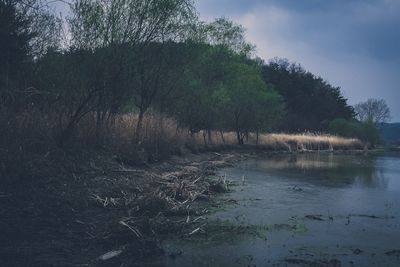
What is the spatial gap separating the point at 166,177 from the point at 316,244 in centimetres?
740

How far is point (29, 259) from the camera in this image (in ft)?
20.9

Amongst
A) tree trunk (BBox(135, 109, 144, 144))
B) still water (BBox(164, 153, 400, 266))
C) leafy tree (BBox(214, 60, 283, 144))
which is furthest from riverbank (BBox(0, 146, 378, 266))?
leafy tree (BBox(214, 60, 283, 144))

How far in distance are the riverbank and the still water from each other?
608mm

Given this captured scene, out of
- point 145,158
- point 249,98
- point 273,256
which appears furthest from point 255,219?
point 249,98

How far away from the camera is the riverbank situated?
267 inches

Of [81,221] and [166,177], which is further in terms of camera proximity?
[166,177]

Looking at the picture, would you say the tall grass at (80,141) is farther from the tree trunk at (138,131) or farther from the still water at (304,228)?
the still water at (304,228)

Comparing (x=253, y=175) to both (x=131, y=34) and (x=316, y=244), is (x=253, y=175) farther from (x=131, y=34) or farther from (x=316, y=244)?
(x=316, y=244)

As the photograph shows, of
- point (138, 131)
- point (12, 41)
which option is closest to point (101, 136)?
point (138, 131)

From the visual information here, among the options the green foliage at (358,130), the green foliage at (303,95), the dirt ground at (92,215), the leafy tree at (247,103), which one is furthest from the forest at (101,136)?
the green foliage at (303,95)

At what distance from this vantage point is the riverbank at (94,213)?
6.78 m

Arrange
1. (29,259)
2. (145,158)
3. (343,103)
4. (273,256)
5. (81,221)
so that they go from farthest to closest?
(343,103)
(145,158)
(81,221)
(273,256)
(29,259)

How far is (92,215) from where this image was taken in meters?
9.36

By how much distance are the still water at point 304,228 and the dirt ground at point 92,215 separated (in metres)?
0.65
